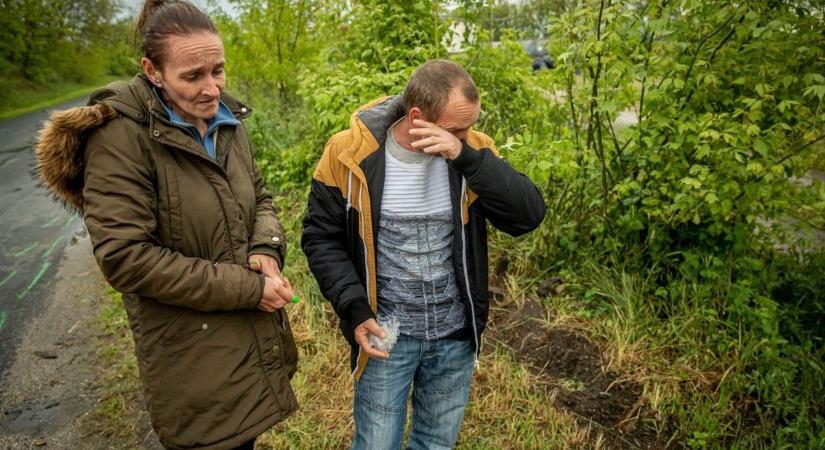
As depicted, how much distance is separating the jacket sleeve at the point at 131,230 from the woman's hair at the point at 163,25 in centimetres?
25

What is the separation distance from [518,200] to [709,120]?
1.81 m

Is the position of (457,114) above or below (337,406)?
above

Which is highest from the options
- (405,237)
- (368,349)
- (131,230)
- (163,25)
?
(163,25)

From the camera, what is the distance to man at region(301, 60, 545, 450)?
181cm

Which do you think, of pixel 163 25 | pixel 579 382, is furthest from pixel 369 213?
pixel 579 382

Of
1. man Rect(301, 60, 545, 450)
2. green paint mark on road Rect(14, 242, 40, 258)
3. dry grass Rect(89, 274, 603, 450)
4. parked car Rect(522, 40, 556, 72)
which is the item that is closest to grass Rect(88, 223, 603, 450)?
dry grass Rect(89, 274, 603, 450)

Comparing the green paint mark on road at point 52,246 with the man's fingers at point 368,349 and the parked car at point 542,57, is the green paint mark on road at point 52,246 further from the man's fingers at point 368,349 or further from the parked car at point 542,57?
the parked car at point 542,57

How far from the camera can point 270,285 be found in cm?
175

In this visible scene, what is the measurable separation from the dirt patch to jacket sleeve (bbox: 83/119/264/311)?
2199 millimetres

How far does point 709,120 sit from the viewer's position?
2953 millimetres

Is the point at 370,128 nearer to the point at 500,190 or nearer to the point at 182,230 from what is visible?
the point at 500,190

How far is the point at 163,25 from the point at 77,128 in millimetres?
395

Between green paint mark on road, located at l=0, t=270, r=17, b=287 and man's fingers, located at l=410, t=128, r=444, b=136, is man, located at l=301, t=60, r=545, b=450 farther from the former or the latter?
green paint mark on road, located at l=0, t=270, r=17, b=287

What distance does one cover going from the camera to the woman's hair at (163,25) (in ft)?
5.24
